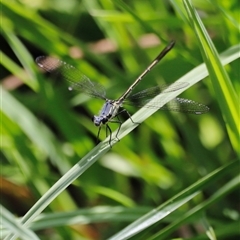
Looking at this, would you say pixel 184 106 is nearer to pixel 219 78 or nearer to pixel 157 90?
pixel 157 90

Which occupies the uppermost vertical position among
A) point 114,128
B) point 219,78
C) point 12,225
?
point 114,128

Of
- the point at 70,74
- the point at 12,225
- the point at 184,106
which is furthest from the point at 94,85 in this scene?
the point at 12,225

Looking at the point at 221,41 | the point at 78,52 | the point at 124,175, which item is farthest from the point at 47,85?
the point at 221,41

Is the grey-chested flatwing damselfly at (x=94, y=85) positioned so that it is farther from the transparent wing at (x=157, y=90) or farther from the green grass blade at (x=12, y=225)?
the green grass blade at (x=12, y=225)

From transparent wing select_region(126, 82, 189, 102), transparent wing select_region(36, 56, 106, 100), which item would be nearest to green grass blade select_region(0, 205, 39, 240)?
transparent wing select_region(126, 82, 189, 102)

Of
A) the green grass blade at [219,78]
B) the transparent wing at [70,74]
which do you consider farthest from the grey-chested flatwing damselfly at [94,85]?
the green grass blade at [219,78]

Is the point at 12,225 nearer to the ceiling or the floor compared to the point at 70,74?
nearer to the floor
